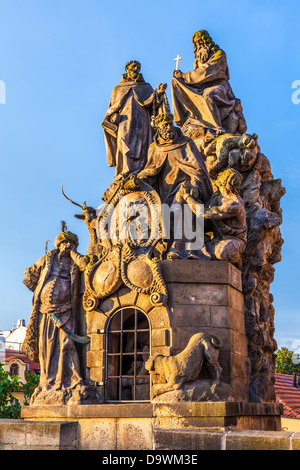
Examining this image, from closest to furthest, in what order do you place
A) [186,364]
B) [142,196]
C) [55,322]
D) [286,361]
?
[186,364] → [55,322] → [142,196] → [286,361]

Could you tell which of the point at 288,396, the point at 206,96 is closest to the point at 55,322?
the point at 206,96

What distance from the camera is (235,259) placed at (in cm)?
1049

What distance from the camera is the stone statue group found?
10414 mm

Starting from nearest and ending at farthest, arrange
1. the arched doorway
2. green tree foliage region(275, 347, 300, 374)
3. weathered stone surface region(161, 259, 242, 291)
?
weathered stone surface region(161, 259, 242, 291)
the arched doorway
green tree foliage region(275, 347, 300, 374)

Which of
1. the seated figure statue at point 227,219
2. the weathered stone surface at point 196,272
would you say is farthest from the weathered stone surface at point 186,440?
the seated figure statue at point 227,219

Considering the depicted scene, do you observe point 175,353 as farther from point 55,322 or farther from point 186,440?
point 55,322

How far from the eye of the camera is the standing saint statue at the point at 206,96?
44.6ft

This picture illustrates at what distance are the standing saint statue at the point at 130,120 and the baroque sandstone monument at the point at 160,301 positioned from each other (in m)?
0.03

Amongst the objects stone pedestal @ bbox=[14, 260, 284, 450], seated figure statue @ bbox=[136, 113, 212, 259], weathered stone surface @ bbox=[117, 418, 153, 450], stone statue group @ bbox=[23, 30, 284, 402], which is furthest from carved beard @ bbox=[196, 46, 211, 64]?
weathered stone surface @ bbox=[117, 418, 153, 450]

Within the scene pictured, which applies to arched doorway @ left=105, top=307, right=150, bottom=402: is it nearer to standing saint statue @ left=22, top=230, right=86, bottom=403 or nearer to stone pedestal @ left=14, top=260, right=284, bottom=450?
stone pedestal @ left=14, top=260, right=284, bottom=450

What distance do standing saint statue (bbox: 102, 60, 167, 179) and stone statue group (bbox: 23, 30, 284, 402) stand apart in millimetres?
21

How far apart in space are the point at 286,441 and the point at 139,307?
3730 mm

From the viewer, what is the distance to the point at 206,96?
44.9ft

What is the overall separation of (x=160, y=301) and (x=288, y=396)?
49.4 feet
